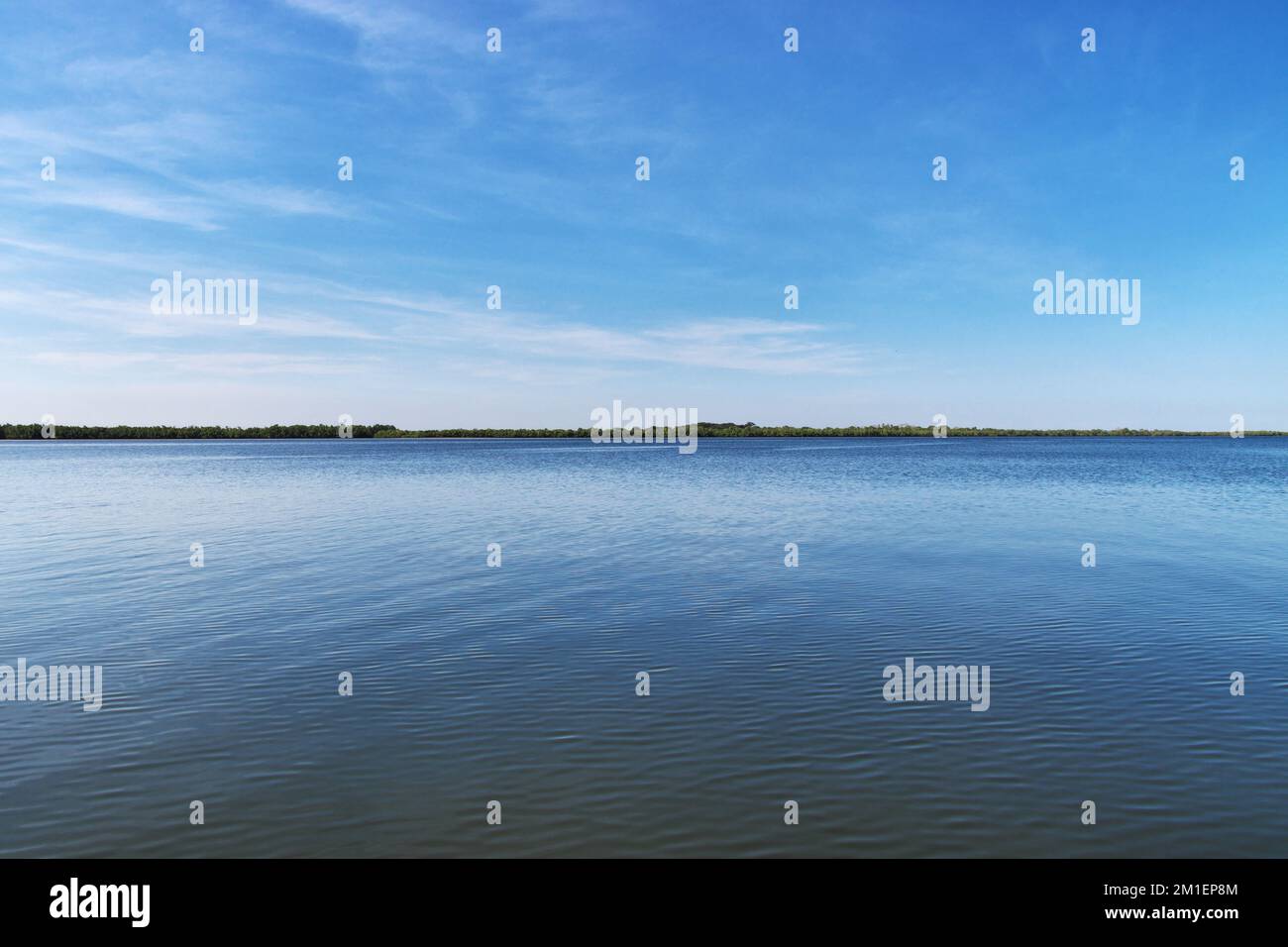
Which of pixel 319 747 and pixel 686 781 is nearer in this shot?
pixel 686 781

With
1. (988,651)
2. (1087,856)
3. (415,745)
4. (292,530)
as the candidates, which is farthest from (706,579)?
(292,530)

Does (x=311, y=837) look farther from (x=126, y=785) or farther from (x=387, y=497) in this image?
(x=387, y=497)

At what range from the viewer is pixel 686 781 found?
9.77 m

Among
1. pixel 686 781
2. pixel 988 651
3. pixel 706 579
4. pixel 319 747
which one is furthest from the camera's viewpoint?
pixel 706 579

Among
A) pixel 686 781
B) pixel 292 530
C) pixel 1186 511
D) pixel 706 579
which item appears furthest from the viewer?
pixel 1186 511

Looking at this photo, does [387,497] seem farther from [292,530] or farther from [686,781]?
[686,781]

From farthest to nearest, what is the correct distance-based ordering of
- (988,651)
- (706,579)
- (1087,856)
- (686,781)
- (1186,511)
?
1. (1186,511)
2. (706,579)
3. (988,651)
4. (686,781)
5. (1087,856)

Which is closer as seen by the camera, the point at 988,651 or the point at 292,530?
the point at 988,651

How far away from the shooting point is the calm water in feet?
28.8

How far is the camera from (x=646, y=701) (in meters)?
12.8

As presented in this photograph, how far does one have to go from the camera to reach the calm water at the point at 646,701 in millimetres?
8766
